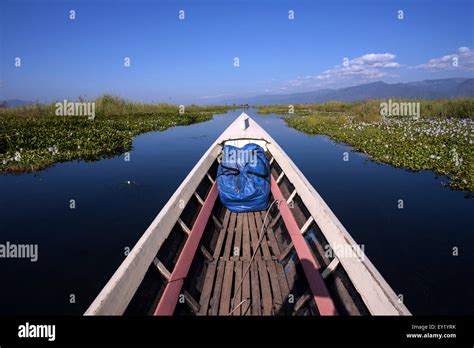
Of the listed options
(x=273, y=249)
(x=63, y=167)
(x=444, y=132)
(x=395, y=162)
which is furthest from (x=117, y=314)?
(x=444, y=132)

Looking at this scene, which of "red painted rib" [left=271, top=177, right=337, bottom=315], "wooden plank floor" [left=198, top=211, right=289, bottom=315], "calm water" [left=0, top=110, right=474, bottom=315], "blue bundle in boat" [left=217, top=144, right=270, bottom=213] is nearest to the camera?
"red painted rib" [left=271, top=177, right=337, bottom=315]

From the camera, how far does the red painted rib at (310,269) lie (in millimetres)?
2652

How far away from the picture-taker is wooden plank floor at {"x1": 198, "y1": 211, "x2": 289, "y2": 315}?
321 centimetres

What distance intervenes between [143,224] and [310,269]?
472cm

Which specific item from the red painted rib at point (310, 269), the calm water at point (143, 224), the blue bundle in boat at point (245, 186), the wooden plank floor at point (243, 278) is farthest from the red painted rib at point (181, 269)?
the calm water at point (143, 224)

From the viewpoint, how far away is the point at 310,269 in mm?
3170

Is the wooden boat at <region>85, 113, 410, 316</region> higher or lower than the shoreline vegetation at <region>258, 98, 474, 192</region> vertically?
lower

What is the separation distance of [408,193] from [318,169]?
3783 millimetres

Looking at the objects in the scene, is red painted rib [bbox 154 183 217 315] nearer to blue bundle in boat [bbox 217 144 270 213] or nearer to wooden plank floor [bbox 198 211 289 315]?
wooden plank floor [bbox 198 211 289 315]

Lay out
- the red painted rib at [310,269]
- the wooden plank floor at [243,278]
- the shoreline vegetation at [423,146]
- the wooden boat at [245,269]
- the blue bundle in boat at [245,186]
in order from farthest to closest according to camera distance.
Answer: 1. the shoreline vegetation at [423,146]
2. the blue bundle in boat at [245,186]
3. the wooden plank floor at [243,278]
4. the red painted rib at [310,269]
5. the wooden boat at [245,269]

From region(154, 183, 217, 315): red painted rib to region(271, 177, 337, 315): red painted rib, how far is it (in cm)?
129

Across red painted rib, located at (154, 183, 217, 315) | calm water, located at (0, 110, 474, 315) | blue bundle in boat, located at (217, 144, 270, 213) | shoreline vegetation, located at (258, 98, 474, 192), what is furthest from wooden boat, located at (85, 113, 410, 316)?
shoreline vegetation, located at (258, 98, 474, 192)

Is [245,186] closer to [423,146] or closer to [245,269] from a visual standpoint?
[245,269]

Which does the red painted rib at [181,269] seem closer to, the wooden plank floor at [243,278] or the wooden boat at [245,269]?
the wooden boat at [245,269]
